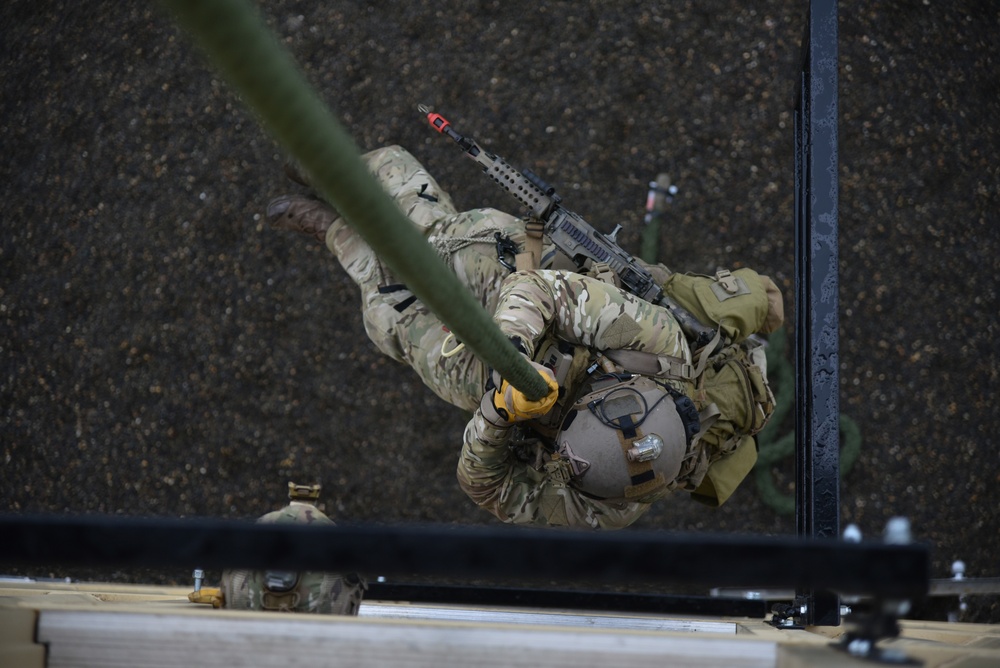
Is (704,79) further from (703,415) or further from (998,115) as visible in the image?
(703,415)

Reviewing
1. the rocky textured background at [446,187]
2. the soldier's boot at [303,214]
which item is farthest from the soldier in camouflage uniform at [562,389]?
the rocky textured background at [446,187]

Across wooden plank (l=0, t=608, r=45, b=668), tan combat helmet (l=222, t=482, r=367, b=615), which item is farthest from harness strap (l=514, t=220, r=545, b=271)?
wooden plank (l=0, t=608, r=45, b=668)

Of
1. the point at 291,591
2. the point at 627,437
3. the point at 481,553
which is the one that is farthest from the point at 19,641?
the point at 627,437

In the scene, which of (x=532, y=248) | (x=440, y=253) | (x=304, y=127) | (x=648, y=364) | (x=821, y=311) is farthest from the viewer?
(x=440, y=253)

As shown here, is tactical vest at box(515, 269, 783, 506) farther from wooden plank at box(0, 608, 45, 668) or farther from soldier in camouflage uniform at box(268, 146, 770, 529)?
wooden plank at box(0, 608, 45, 668)

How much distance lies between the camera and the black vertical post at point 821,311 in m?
1.79

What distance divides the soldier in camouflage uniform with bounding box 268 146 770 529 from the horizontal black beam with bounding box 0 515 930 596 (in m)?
0.97

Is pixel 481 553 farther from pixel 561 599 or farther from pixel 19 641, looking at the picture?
pixel 561 599

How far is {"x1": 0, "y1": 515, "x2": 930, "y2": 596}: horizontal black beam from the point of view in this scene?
65 cm

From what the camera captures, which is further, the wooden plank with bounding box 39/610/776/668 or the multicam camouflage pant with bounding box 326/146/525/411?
the multicam camouflage pant with bounding box 326/146/525/411

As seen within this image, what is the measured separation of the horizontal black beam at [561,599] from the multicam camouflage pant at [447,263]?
1.64 ft

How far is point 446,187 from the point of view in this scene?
10.2 ft

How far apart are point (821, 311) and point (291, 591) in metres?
1.12

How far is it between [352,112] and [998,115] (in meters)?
2.10
